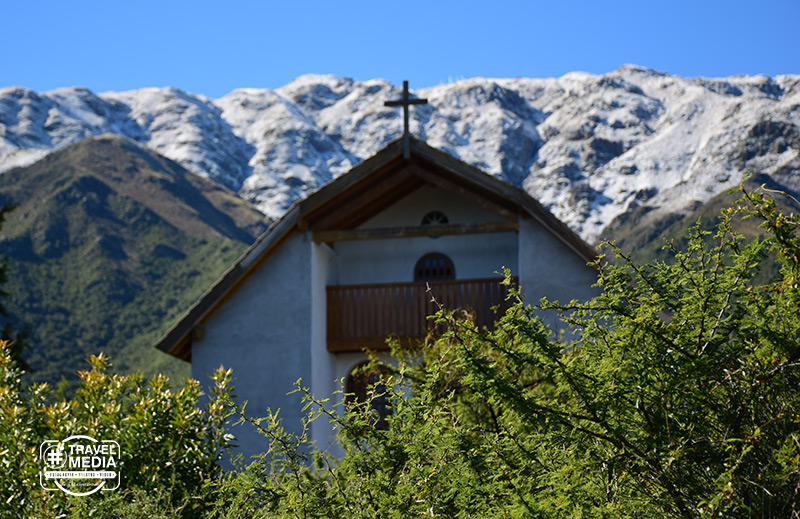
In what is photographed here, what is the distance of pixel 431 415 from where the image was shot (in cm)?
428

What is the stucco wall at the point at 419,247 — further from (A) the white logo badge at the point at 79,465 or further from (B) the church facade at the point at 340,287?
(A) the white logo badge at the point at 79,465

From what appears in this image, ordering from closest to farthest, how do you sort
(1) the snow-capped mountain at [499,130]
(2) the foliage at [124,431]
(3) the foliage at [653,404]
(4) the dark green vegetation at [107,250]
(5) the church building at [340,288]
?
(3) the foliage at [653,404] < (2) the foliage at [124,431] < (5) the church building at [340,288] < (4) the dark green vegetation at [107,250] < (1) the snow-capped mountain at [499,130]

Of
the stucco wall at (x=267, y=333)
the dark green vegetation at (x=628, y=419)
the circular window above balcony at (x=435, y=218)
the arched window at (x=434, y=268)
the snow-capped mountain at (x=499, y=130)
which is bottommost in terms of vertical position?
the dark green vegetation at (x=628, y=419)

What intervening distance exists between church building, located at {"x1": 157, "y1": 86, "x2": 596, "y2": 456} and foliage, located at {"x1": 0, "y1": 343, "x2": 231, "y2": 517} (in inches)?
245

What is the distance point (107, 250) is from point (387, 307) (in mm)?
68848

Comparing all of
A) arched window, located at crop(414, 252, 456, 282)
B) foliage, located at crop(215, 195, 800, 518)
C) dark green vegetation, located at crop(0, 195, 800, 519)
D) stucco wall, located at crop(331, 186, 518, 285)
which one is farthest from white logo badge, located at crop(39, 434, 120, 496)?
arched window, located at crop(414, 252, 456, 282)

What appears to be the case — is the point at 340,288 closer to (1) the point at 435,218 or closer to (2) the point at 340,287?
(2) the point at 340,287

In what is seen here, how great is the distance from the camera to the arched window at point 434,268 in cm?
1622

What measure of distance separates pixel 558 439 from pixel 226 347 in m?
12.1

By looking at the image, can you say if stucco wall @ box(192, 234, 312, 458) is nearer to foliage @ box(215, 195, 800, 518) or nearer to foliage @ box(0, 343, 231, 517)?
foliage @ box(0, 343, 231, 517)

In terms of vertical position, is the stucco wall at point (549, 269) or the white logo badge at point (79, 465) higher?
the stucco wall at point (549, 269)

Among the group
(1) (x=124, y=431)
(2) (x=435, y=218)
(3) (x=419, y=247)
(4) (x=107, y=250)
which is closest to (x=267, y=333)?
(3) (x=419, y=247)

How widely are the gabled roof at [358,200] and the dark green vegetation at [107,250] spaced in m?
37.8

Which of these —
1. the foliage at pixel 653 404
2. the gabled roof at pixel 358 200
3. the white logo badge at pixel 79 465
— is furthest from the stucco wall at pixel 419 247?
the foliage at pixel 653 404
